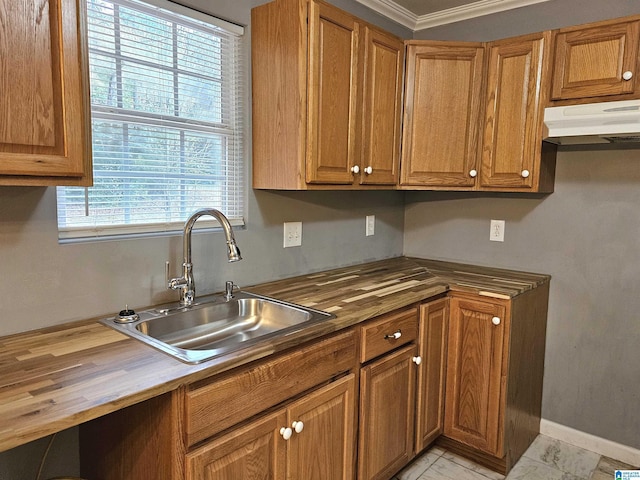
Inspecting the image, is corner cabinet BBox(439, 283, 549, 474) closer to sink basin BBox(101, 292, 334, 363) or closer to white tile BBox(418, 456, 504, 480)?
white tile BBox(418, 456, 504, 480)

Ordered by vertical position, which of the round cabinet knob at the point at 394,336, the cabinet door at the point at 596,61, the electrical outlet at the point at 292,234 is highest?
the cabinet door at the point at 596,61

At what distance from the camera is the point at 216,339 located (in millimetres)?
1763

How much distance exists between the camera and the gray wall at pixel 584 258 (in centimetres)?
229

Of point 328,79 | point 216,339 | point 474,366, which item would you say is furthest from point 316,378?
point 328,79

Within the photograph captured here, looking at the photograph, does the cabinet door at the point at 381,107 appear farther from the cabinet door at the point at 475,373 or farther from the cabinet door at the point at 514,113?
the cabinet door at the point at 475,373

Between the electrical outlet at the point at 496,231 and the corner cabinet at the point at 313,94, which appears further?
the electrical outlet at the point at 496,231

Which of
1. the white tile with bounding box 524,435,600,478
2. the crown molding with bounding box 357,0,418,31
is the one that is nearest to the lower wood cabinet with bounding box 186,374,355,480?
the white tile with bounding box 524,435,600,478

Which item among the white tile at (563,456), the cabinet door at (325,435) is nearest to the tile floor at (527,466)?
the white tile at (563,456)

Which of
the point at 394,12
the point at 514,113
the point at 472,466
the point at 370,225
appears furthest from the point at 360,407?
the point at 394,12

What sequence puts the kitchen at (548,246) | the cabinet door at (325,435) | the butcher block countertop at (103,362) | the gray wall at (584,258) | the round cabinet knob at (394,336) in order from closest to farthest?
the butcher block countertop at (103,362)
the cabinet door at (325,435)
the round cabinet knob at (394,336)
the kitchen at (548,246)
the gray wall at (584,258)

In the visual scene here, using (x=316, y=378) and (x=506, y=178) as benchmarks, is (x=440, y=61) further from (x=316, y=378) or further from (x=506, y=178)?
(x=316, y=378)

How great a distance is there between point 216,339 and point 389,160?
127cm

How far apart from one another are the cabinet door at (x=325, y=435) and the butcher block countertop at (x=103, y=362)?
239 mm

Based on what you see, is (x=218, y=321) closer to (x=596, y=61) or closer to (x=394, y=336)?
(x=394, y=336)
